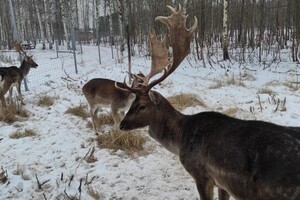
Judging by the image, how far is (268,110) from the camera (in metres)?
6.87

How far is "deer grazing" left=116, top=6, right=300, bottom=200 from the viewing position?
239cm

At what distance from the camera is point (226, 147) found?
9.18 ft

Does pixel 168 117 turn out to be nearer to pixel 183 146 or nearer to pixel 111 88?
pixel 183 146

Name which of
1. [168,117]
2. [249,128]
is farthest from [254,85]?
[249,128]

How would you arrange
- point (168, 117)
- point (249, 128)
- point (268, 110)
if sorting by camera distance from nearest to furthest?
point (249, 128)
point (168, 117)
point (268, 110)

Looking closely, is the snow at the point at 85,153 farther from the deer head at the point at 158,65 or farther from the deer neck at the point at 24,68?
the deer head at the point at 158,65

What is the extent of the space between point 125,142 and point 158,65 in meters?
1.53

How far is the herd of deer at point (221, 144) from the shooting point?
239 cm

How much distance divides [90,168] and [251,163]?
8.98 feet

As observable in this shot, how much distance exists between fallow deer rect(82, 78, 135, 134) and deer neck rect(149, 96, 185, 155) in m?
2.27

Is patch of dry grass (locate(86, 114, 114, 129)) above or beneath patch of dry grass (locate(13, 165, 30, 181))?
above

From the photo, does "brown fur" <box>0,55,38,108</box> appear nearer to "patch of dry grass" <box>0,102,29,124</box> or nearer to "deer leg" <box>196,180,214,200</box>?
"patch of dry grass" <box>0,102,29,124</box>

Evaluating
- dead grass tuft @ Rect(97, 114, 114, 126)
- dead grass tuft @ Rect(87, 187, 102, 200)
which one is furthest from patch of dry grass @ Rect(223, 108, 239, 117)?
dead grass tuft @ Rect(87, 187, 102, 200)

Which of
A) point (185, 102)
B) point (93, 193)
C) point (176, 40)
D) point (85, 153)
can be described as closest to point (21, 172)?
point (85, 153)
